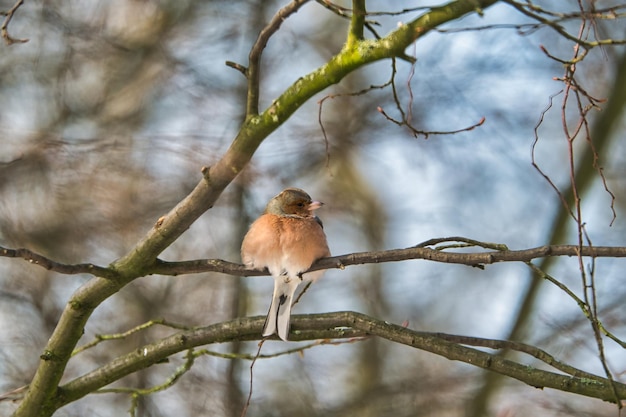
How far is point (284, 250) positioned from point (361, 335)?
867mm

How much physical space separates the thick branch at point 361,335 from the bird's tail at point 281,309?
0.17 ft

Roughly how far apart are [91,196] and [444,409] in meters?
4.23

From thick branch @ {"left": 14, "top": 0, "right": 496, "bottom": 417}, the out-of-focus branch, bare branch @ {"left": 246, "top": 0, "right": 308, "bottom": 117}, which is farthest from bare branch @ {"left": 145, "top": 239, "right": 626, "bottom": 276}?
the out-of-focus branch

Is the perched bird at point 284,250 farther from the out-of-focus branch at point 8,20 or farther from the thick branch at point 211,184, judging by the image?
the out-of-focus branch at point 8,20

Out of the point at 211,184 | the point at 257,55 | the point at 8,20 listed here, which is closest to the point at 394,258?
the point at 211,184

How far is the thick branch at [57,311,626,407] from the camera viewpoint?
11.5 ft

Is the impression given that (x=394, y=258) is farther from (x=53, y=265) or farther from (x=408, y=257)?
(x=53, y=265)

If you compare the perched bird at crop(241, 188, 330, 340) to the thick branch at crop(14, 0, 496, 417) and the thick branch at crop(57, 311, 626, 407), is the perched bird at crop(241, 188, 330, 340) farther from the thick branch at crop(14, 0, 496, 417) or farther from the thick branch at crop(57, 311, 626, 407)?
the thick branch at crop(14, 0, 496, 417)

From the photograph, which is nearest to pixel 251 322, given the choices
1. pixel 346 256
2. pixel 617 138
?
pixel 346 256

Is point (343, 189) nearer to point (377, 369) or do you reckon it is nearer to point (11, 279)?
point (377, 369)

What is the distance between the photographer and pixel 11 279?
8.18 metres

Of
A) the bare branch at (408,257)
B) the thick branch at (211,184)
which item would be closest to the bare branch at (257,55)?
the thick branch at (211,184)

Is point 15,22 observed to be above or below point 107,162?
above

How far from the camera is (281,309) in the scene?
4.55m
